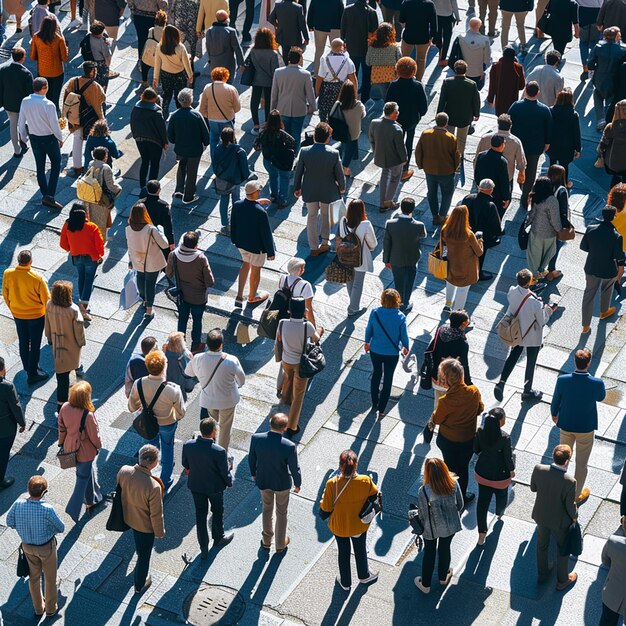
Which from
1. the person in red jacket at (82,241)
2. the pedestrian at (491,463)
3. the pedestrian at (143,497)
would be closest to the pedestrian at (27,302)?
the person in red jacket at (82,241)

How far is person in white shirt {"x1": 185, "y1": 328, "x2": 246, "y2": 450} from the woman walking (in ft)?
3.73

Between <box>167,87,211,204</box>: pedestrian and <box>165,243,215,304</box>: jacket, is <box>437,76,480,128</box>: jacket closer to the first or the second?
<box>167,87,211,204</box>: pedestrian

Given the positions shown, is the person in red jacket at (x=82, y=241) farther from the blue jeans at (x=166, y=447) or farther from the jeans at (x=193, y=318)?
the blue jeans at (x=166, y=447)

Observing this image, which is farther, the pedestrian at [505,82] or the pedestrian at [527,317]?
the pedestrian at [505,82]

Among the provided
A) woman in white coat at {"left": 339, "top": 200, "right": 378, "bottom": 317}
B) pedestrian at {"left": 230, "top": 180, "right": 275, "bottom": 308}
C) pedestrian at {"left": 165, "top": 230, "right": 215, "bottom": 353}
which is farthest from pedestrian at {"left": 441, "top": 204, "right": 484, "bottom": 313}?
pedestrian at {"left": 165, "top": 230, "right": 215, "bottom": 353}

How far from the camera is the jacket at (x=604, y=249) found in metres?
15.9

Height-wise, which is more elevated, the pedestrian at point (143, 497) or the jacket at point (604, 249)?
the jacket at point (604, 249)

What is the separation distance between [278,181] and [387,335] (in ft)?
15.7

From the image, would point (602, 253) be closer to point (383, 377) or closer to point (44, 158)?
point (383, 377)

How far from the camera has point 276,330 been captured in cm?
1487

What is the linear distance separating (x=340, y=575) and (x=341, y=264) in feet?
14.6

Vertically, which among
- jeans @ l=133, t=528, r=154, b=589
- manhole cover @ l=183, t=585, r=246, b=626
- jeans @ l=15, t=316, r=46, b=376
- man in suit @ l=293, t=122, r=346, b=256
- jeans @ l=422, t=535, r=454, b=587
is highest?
man in suit @ l=293, t=122, r=346, b=256

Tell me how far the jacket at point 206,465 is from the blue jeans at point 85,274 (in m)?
4.20

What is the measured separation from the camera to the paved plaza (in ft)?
42.0
